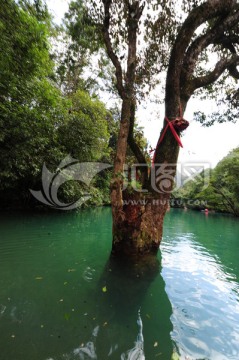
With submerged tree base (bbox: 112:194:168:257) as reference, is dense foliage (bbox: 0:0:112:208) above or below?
above

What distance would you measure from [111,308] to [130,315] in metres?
0.27

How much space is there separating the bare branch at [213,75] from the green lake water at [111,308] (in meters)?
3.81

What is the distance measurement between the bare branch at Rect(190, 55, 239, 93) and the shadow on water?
144 inches

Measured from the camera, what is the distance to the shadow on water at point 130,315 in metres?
1.90

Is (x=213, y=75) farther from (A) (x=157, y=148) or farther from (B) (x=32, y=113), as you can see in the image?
(B) (x=32, y=113)

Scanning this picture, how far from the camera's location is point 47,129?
8875mm

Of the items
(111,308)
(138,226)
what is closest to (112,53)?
(138,226)

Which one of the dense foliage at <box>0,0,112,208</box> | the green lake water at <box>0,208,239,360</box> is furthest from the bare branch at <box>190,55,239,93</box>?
the green lake water at <box>0,208,239,360</box>

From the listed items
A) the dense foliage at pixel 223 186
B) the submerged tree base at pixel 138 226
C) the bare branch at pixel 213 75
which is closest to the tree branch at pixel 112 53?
the bare branch at pixel 213 75

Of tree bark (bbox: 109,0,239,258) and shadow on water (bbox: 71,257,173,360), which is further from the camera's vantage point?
tree bark (bbox: 109,0,239,258)

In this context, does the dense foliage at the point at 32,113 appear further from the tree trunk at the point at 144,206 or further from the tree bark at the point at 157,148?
the tree trunk at the point at 144,206

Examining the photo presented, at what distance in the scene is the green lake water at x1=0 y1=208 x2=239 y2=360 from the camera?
1.93 m

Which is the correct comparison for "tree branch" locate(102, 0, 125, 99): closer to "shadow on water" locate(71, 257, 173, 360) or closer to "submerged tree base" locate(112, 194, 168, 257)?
"submerged tree base" locate(112, 194, 168, 257)

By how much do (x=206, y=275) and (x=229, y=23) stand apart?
5.13 metres
